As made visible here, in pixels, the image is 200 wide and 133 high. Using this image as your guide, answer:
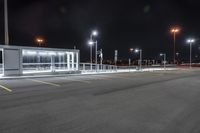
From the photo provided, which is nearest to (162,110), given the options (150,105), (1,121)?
(150,105)

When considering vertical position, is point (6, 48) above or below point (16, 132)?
above

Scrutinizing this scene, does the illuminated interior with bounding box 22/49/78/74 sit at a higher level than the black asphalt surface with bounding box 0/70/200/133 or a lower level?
higher

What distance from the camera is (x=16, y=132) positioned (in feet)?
14.3

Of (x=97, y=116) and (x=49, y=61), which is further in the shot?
(x=49, y=61)

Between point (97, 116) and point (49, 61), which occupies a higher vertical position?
point (49, 61)

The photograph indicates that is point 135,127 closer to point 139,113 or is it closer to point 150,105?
point 139,113

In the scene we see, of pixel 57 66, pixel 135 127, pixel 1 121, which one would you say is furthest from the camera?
pixel 57 66

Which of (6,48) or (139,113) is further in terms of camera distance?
(6,48)

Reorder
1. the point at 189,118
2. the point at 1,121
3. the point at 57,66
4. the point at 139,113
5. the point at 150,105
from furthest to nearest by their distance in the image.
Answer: the point at 57,66
the point at 150,105
the point at 139,113
the point at 189,118
the point at 1,121

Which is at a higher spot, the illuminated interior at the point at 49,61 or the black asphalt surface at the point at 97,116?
the illuminated interior at the point at 49,61

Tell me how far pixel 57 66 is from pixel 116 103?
17.2 metres

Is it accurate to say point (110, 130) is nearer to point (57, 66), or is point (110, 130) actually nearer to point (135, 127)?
point (135, 127)

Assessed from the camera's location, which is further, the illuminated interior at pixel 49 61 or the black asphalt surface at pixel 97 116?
the illuminated interior at pixel 49 61

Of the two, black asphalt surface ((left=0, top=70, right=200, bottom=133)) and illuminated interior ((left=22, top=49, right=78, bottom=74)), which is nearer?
black asphalt surface ((left=0, top=70, right=200, bottom=133))
